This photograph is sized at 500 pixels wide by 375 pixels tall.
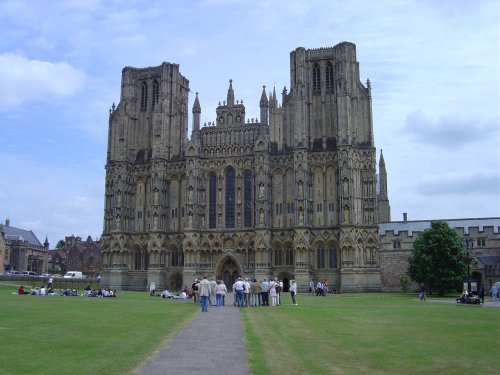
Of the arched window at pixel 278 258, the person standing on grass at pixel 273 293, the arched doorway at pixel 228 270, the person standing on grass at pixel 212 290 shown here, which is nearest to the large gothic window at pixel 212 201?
the arched doorway at pixel 228 270

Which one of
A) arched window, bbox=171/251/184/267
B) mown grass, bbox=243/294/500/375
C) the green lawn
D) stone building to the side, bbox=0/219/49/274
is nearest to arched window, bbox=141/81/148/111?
arched window, bbox=171/251/184/267

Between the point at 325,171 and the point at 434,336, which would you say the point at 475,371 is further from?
the point at 325,171

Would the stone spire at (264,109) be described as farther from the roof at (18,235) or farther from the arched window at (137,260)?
the roof at (18,235)

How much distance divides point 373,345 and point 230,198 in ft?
203

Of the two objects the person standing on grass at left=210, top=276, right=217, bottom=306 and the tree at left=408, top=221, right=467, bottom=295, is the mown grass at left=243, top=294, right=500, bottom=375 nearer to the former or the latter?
the person standing on grass at left=210, top=276, right=217, bottom=306

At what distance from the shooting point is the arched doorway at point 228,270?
77562 millimetres

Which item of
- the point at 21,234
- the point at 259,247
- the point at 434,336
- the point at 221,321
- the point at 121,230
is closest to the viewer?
the point at 434,336

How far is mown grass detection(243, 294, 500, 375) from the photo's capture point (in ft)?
45.5

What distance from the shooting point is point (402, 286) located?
76.5 meters

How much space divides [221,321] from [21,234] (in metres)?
115

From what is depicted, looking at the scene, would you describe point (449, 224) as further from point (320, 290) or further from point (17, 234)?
point (17, 234)

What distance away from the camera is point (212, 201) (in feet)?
262

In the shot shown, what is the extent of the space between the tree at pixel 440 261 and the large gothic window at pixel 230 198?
26.4 metres

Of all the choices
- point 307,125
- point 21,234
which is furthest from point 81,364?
point 21,234
